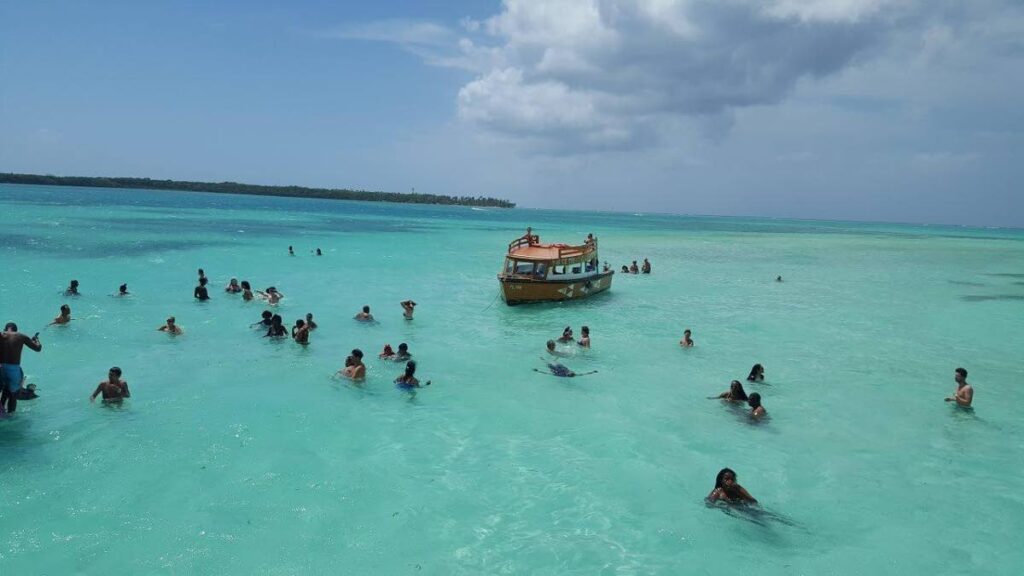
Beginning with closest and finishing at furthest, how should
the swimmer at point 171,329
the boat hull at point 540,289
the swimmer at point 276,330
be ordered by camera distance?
the swimmer at point 276,330 < the swimmer at point 171,329 < the boat hull at point 540,289

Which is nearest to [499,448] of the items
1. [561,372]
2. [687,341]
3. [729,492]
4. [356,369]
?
[729,492]

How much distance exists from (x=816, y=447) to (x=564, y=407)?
4.94 meters

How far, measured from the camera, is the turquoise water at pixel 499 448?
832 centimetres

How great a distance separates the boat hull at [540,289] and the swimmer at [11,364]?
1538 centimetres

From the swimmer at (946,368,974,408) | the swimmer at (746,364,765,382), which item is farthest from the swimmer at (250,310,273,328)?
the swimmer at (946,368,974,408)

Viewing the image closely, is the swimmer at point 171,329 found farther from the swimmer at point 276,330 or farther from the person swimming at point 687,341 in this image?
the person swimming at point 687,341

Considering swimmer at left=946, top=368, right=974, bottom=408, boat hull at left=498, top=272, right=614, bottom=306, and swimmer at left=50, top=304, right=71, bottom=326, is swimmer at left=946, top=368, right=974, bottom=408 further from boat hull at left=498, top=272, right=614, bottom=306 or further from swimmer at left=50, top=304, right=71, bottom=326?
swimmer at left=50, top=304, right=71, bottom=326

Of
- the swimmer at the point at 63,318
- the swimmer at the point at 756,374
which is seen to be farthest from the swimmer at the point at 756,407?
the swimmer at the point at 63,318

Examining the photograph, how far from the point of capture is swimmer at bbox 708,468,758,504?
30.9ft

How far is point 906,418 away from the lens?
13.5 m

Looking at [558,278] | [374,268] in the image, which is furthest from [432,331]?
[374,268]

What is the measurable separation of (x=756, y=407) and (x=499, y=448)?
558cm

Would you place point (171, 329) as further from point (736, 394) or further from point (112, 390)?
point (736, 394)

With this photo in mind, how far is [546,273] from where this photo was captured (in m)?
24.9
